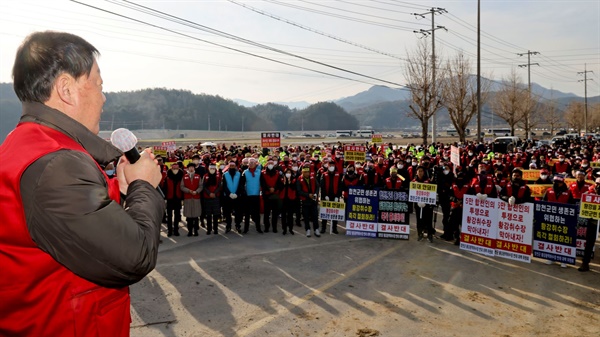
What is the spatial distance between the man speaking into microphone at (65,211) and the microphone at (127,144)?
10 cm

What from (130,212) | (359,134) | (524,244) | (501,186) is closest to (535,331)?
(524,244)

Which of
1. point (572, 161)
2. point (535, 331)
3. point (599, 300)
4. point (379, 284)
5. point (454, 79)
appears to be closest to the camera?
point (535, 331)

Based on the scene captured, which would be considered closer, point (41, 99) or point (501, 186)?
point (41, 99)

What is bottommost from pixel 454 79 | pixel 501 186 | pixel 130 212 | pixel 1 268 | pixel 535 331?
pixel 535 331

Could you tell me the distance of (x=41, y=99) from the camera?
1.37m

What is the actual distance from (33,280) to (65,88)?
0.64 m

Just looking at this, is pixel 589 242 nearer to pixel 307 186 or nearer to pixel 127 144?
pixel 307 186

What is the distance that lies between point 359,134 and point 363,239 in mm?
103787

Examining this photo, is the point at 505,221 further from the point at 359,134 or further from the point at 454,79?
the point at 359,134

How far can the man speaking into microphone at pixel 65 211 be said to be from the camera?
1148 mm

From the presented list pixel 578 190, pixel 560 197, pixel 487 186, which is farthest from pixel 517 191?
pixel 578 190

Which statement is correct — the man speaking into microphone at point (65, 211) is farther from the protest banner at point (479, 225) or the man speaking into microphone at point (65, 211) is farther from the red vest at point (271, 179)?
the red vest at point (271, 179)

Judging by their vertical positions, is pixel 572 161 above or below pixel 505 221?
above

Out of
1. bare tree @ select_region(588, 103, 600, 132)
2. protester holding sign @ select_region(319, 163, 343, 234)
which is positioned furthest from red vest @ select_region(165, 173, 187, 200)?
bare tree @ select_region(588, 103, 600, 132)
